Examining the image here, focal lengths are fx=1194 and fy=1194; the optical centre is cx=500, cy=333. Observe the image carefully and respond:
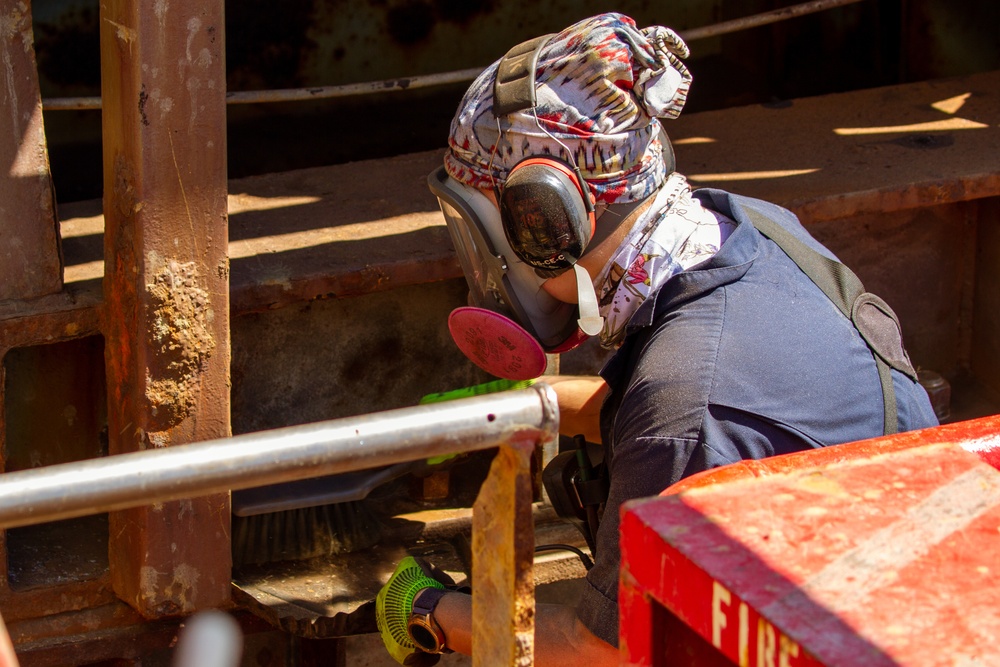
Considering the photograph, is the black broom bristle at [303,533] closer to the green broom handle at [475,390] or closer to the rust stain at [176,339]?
the green broom handle at [475,390]

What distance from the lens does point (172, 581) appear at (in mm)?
2822

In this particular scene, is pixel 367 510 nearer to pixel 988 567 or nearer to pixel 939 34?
pixel 988 567

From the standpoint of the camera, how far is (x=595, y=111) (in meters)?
2.30

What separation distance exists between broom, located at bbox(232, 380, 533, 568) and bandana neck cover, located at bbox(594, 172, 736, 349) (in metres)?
0.73

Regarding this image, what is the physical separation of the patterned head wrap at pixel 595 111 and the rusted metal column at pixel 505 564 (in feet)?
3.31

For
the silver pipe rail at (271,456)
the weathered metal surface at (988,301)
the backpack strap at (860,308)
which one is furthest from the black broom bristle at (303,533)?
the weathered metal surface at (988,301)

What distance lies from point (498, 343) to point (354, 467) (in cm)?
125

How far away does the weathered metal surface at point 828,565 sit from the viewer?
1281mm

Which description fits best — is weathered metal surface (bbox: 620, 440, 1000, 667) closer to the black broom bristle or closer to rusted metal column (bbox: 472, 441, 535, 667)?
rusted metal column (bbox: 472, 441, 535, 667)

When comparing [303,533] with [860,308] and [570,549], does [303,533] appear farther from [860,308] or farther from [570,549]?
[860,308]

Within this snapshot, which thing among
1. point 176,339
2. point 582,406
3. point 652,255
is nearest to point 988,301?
point 582,406

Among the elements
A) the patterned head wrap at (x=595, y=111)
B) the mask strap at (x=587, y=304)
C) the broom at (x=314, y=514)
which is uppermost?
the patterned head wrap at (x=595, y=111)

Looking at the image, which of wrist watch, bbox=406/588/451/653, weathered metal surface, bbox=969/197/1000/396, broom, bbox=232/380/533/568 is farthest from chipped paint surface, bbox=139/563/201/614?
weathered metal surface, bbox=969/197/1000/396

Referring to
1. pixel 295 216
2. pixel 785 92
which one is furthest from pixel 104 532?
pixel 785 92
